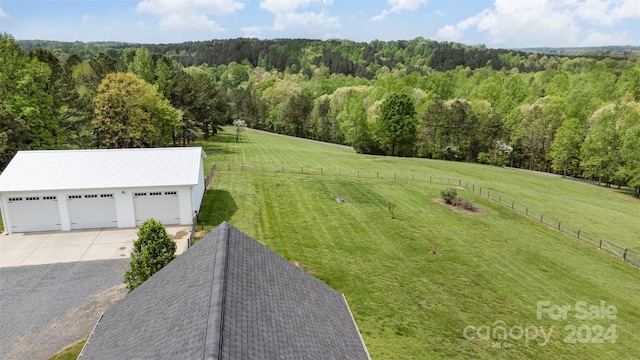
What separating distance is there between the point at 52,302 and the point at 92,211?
29.1 ft

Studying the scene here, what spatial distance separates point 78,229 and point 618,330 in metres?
28.9

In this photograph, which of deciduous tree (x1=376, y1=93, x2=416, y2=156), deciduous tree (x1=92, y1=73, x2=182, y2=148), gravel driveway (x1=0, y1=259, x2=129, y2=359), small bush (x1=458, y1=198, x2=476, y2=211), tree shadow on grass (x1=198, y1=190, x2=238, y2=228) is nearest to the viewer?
gravel driveway (x1=0, y1=259, x2=129, y2=359)

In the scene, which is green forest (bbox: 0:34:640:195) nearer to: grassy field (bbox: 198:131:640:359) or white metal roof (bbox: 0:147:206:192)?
white metal roof (bbox: 0:147:206:192)

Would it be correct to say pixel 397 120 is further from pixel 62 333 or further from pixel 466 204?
pixel 62 333

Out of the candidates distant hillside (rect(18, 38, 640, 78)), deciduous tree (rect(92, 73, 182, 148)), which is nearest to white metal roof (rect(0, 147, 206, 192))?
deciduous tree (rect(92, 73, 182, 148))

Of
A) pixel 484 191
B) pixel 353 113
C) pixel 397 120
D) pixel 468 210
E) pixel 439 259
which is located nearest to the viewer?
pixel 439 259

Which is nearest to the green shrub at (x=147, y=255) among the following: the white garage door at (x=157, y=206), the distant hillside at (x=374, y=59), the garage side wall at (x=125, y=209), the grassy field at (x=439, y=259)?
the grassy field at (x=439, y=259)

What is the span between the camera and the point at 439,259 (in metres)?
21.6

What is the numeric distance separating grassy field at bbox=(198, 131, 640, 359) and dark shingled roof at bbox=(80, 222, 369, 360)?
14.6 ft

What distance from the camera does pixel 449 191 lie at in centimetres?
3278

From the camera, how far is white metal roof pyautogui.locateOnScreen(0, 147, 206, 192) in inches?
885

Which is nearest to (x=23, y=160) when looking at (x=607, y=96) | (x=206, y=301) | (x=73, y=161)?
(x=73, y=161)

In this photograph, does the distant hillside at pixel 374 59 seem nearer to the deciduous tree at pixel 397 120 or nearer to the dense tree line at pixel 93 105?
the deciduous tree at pixel 397 120

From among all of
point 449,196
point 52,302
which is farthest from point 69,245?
point 449,196
